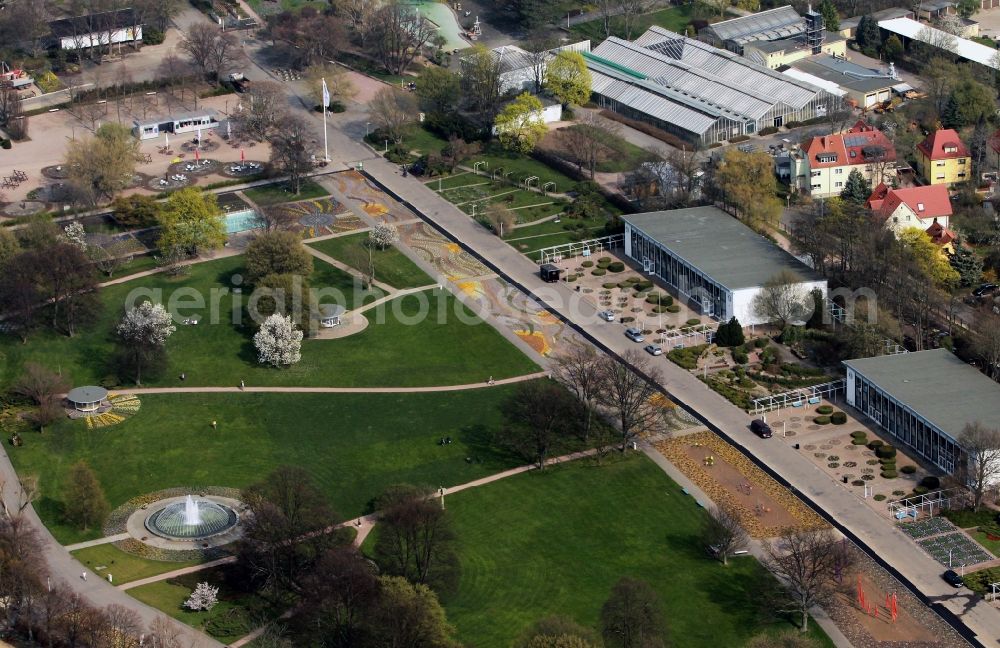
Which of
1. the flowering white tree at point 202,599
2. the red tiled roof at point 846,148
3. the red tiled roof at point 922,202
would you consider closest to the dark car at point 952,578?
the flowering white tree at point 202,599

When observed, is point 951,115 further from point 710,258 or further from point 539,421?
point 539,421

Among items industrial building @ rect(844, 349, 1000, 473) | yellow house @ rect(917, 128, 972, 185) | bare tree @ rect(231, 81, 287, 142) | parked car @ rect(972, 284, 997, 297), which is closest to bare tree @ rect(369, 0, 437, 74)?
bare tree @ rect(231, 81, 287, 142)

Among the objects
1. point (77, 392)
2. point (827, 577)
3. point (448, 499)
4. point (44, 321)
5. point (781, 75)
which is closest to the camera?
point (827, 577)

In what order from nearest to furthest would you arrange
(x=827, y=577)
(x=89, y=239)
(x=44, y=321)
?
(x=827, y=577) < (x=44, y=321) < (x=89, y=239)

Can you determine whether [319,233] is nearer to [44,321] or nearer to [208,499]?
[44,321]

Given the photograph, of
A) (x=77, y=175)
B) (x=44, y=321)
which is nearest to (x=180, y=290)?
(x=44, y=321)

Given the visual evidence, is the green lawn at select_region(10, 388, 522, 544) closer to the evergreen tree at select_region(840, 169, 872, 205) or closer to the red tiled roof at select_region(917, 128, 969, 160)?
the evergreen tree at select_region(840, 169, 872, 205)
